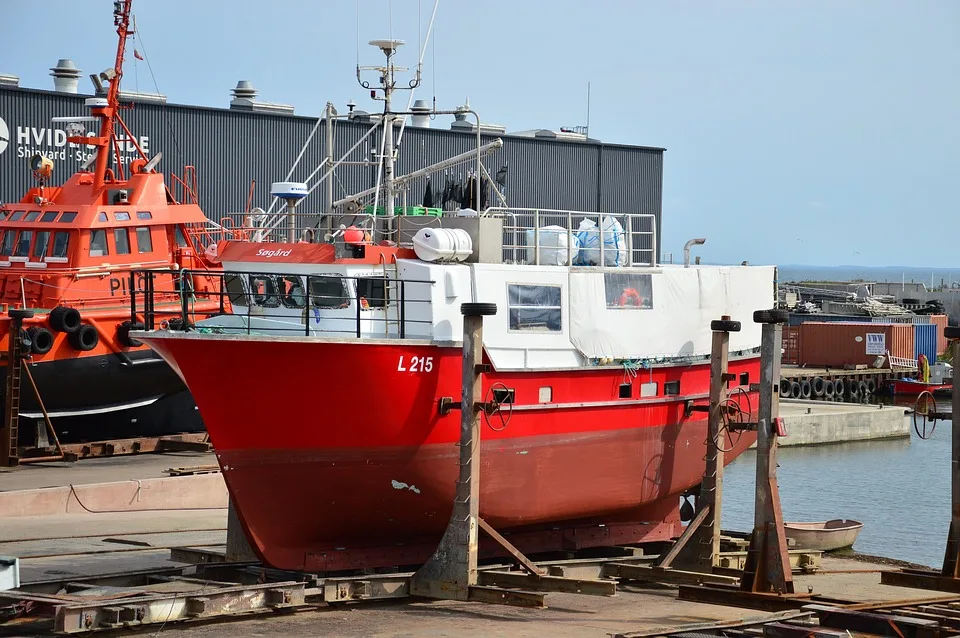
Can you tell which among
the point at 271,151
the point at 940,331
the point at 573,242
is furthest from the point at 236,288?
the point at 940,331

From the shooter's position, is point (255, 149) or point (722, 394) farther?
point (255, 149)

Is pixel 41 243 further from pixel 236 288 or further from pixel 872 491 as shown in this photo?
pixel 872 491

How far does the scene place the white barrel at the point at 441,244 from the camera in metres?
12.9

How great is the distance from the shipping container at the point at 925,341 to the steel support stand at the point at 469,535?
47.1m

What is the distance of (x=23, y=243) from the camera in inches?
909

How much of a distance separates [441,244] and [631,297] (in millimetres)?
2510

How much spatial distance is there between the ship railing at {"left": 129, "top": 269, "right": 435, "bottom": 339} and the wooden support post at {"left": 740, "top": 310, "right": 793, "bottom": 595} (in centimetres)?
323

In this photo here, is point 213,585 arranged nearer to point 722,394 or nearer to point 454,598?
point 454,598

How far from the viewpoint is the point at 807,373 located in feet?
162

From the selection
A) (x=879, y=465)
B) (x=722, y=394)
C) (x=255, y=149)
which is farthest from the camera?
(x=255, y=149)

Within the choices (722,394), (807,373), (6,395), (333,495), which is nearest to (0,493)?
(6,395)

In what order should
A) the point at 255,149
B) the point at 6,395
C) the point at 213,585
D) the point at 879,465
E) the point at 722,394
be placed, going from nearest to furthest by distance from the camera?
the point at 213,585, the point at 722,394, the point at 6,395, the point at 879,465, the point at 255,149

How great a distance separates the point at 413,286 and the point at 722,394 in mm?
3508

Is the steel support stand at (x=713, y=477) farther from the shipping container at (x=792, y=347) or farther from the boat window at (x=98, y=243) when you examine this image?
the shipping container at (x=792, y=347)
